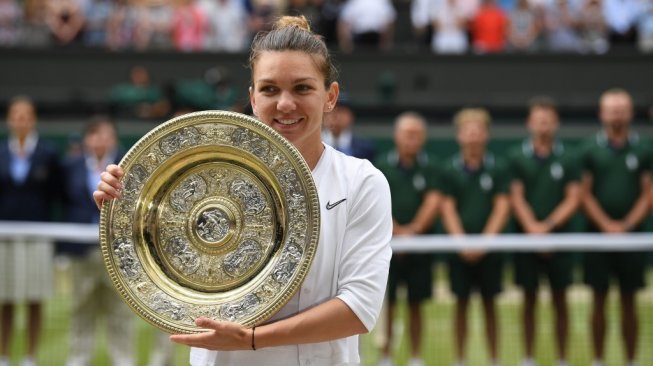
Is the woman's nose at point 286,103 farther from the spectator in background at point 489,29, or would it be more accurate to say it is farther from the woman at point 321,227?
the spectator in background at point 489,29

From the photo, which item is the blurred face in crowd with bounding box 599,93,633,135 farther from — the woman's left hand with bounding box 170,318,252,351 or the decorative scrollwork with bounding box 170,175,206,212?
the woman's left hand with bounding box 170,318,252,351

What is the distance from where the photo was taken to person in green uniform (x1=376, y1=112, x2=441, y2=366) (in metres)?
6.61

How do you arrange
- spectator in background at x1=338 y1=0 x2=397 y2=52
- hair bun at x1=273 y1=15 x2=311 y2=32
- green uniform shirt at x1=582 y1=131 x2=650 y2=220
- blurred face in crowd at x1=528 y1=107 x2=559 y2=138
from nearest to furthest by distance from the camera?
hair bun at x1=273 y1=15 x2=311 y2=32 → green uniform shirt at x1=582 y1=131 x2=650 y2=220 → blurred face in crowd at x1=528 y1=107 x2=559 y2=138 → spectator in background at x1=338 y1=0 x2=397 y2=52

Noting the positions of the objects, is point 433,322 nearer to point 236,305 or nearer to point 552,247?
point 552,247

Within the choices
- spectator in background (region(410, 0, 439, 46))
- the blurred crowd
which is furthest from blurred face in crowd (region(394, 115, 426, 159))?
spectator in background (region(410, 0, 439, 46))

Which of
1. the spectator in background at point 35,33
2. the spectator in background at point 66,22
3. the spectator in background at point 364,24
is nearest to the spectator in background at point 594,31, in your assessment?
the spectator in background at point 364,24

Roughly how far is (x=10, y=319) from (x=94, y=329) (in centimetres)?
51

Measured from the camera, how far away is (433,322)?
705 cm

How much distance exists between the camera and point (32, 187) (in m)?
7.17

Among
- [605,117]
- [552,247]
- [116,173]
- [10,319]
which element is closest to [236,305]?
[116,173]

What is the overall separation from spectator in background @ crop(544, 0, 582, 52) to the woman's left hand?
1163 cm

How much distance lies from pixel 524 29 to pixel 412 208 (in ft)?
23.8

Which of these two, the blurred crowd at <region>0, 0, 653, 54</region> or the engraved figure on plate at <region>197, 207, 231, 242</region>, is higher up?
the blurred crowd at <region>0, 0, 653, 54</region>

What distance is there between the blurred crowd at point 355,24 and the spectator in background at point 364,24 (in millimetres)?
12
